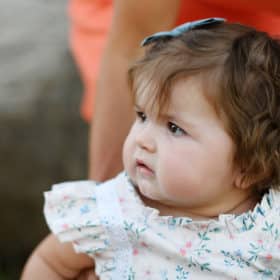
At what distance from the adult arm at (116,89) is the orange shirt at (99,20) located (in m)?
0.13

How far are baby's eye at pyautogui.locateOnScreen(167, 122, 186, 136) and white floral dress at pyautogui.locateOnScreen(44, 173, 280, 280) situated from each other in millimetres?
148

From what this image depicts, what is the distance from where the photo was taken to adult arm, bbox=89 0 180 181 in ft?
5.04

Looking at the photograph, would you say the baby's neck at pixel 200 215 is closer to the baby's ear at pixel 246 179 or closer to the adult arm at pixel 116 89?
the baby's ear at pixel 246 179

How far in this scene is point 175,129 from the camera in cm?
119

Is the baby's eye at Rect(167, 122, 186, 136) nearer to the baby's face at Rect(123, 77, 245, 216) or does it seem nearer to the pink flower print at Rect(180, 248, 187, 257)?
the baby's face at Rect(123, 77, 245, 216)

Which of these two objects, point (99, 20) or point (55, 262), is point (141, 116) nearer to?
point (55, 262)

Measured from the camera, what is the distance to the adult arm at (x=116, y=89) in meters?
1.54

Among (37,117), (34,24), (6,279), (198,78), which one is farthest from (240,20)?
(6,279)

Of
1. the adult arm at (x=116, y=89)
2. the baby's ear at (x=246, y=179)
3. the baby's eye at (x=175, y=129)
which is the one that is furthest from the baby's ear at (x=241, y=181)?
the adult arm at (x=116, y=89)

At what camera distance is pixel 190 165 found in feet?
3.85

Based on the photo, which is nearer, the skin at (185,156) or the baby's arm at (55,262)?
the skin at (185,156)

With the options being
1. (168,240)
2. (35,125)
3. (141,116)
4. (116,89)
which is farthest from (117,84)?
(35,125)

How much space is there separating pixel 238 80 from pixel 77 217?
37 centimetres

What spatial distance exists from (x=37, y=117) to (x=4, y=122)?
99 millimetres
